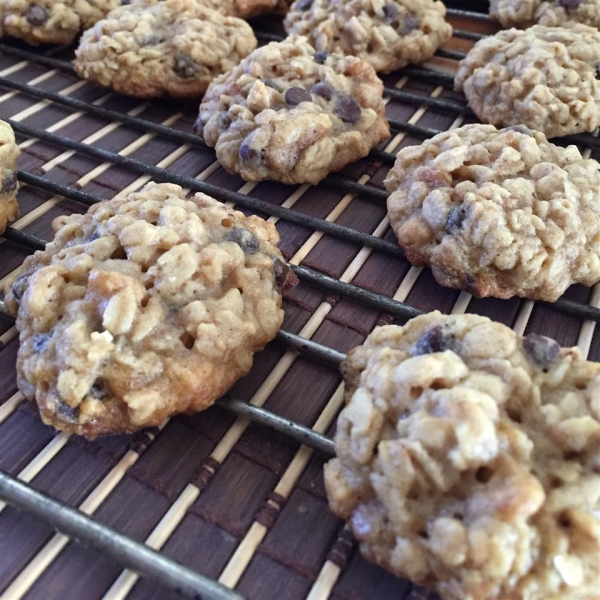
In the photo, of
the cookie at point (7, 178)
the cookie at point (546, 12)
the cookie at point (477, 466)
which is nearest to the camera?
the cookie at point (477, 466)

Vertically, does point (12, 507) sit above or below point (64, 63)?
below

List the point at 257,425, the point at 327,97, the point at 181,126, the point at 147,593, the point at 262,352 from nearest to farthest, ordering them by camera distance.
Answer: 1. the point at 147,593
2. the point at 257,425
3. the point at 262,352
4. the point at 327,97
5. the point at 181,126

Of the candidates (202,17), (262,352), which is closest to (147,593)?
(262,352)

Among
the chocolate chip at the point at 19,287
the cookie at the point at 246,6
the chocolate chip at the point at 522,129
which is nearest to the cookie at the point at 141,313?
the chocolate chip at the point at 19,287

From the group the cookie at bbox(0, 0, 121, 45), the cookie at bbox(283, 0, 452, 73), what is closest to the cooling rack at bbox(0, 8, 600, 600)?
the cookie at bbox(283, 0, 452, 73)

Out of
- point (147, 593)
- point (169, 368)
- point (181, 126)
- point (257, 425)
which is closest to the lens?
point (147, 593)

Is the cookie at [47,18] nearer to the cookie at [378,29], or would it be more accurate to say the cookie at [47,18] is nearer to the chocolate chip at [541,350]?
the cookie at [378,29]

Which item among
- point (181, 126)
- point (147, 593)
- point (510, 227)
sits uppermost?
point (510, 227)

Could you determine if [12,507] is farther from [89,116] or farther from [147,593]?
[89,116]
